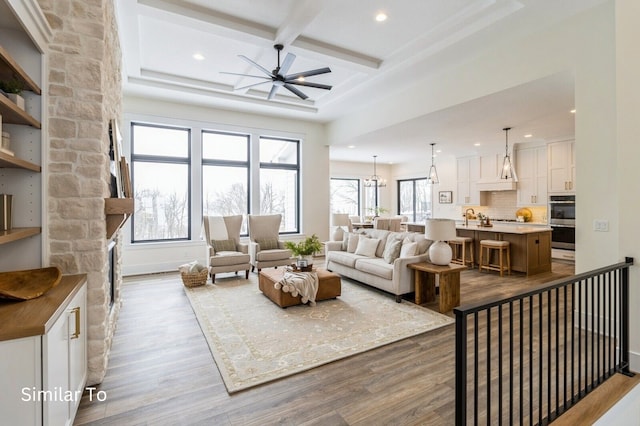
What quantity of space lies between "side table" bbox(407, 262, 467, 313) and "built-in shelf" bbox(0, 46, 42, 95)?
4.14m

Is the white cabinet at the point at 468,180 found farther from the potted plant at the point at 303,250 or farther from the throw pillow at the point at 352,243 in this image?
the potted plant at the point at 303,250

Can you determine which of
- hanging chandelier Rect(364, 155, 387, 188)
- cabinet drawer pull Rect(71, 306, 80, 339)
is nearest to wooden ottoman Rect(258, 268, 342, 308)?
cabinet drawer pull Rect(71, 306, 80, 339)

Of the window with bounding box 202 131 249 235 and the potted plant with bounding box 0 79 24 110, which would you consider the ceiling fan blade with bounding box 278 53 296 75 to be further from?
the window with bounding box 202 131 249 235

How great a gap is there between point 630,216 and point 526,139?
19.3ft

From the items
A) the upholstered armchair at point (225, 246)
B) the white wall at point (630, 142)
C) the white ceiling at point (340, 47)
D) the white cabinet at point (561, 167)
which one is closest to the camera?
the white wall at point (630, 142)

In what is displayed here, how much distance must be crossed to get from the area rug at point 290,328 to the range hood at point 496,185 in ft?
19.1

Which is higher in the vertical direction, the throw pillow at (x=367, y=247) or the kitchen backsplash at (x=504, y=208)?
the kitchen backsplash at (x=504, y=208)

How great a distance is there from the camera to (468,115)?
17.3 feet

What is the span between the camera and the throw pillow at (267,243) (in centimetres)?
603

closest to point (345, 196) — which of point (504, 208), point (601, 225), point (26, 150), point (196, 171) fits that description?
point (504, 208)

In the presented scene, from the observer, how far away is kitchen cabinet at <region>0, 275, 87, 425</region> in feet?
4.61

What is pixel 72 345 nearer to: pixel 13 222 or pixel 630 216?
pixel 13 222

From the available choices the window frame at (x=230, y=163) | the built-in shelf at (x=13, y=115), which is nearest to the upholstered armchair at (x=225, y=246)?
the window frame at (x=230, y=163)

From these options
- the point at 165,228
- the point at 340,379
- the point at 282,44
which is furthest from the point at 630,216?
the point at 165,228
